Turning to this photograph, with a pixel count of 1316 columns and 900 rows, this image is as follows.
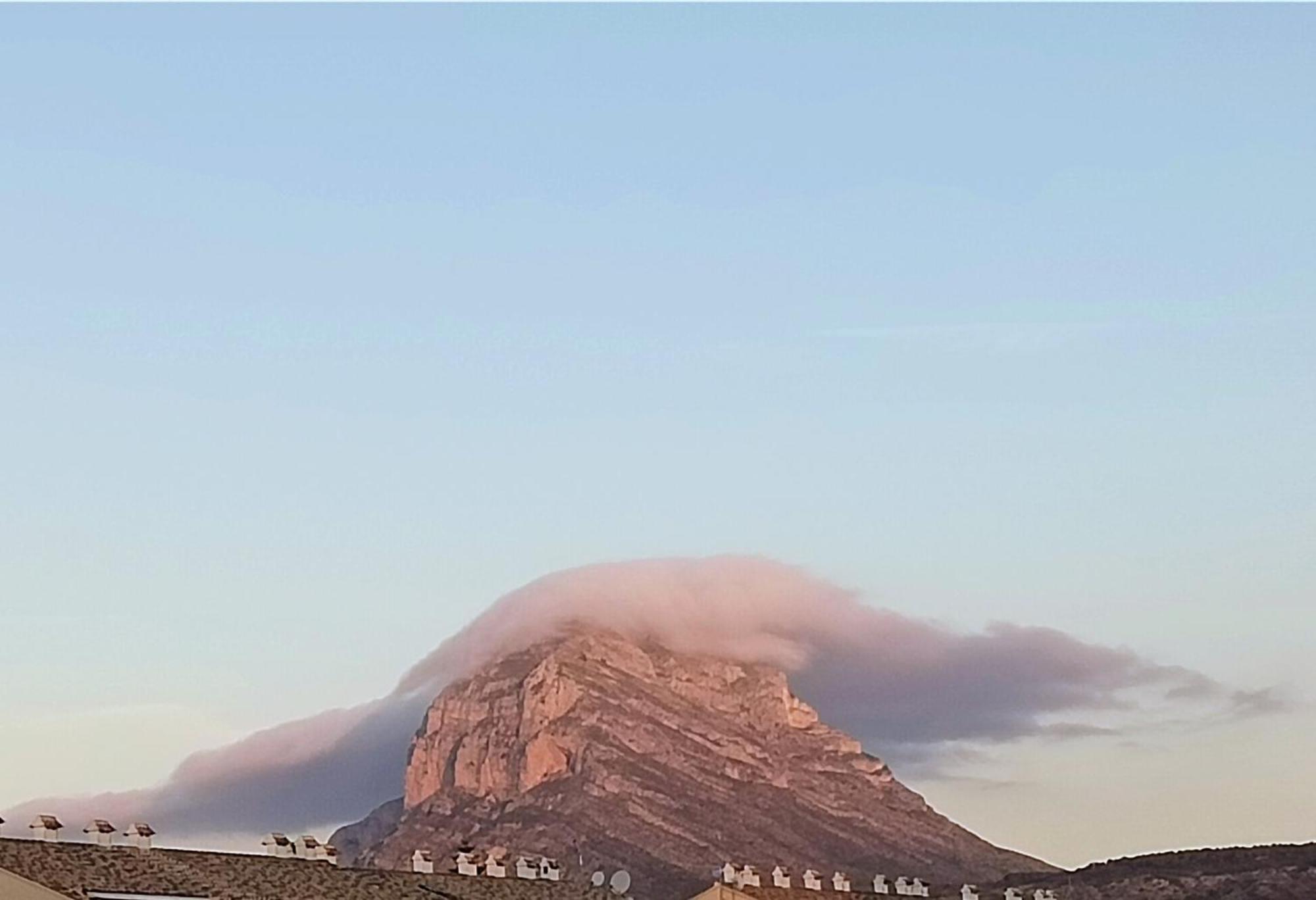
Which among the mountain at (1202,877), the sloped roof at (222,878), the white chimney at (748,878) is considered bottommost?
the sloped roof at (222,878)

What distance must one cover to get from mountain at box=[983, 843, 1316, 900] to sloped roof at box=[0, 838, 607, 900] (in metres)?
80.4

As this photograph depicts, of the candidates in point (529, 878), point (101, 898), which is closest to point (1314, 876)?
point (529, 878)

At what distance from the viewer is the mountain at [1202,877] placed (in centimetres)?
15138

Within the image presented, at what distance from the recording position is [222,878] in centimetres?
6669

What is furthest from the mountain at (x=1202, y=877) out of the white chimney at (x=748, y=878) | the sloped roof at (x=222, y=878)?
the sloped roof at (x=222, y=878)

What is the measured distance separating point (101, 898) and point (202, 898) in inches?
137

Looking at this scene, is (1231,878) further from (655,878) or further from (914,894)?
(914,894)

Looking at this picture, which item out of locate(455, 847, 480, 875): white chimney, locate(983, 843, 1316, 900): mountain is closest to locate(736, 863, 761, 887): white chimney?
locate(455, 847, 480, 875): white chimney

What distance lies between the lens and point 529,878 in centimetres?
7856

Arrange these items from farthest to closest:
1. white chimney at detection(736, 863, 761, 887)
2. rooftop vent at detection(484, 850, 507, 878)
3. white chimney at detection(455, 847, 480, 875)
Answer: white chimney at detection(736, 863, 761, 887), rooftop vent at detection(484, 850, 507, 878), white chimney at detection(455, 847, 480, 875)

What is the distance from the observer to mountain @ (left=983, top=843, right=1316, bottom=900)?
151375 millimetres

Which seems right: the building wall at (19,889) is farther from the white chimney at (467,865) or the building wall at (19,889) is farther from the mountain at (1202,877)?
the mountain at (1202,877)

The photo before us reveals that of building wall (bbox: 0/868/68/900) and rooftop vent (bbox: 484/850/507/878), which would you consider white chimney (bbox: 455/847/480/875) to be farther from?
building wall (bbox: 0/868/68/900)

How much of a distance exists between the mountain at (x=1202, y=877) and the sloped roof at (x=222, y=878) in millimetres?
80356
